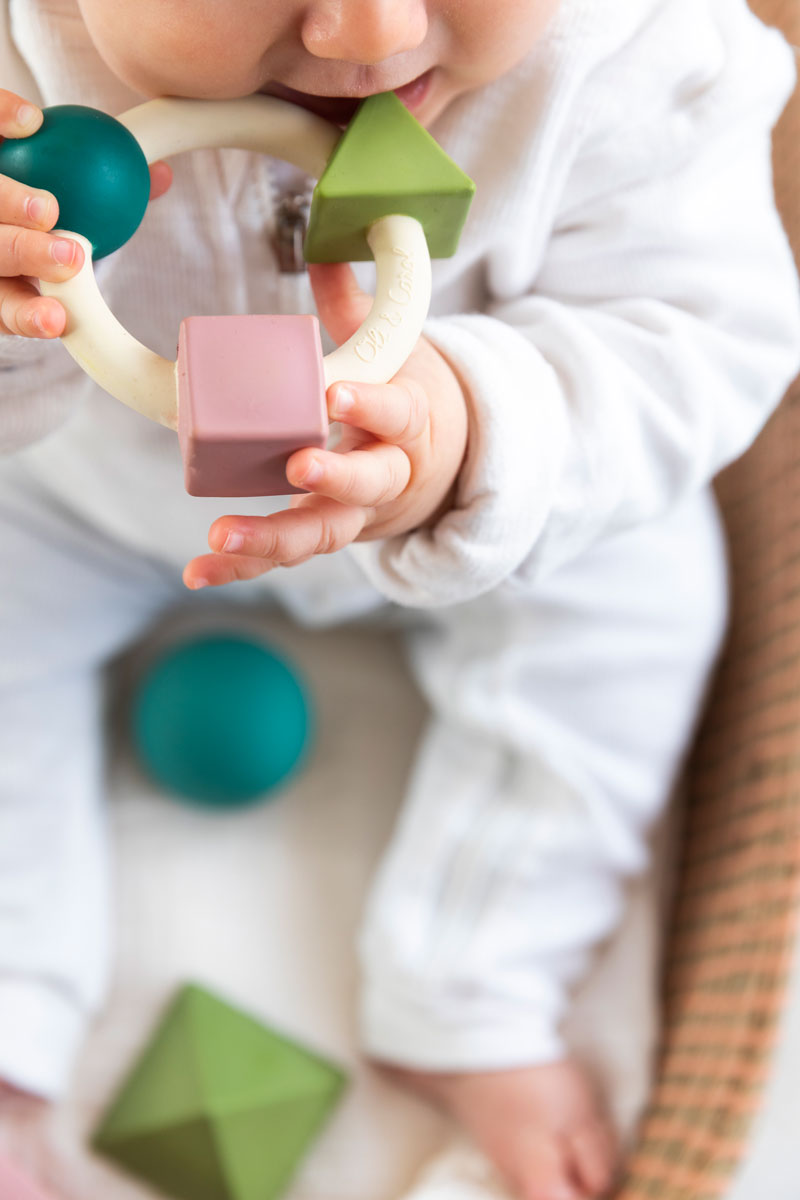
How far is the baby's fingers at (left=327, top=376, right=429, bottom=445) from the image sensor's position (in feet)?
1.17

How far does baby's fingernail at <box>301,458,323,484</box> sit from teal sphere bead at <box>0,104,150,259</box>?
0.13m

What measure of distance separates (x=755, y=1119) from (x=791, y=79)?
1.76 feet

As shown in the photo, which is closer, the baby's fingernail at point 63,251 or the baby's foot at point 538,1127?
the baby's fingernail at point 63,251

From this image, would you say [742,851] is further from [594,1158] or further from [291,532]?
[291,532]

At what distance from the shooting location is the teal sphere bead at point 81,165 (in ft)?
1.24

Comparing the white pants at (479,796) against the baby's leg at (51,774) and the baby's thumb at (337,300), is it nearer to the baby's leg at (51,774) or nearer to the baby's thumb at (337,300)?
the baby's leg at (51,774)

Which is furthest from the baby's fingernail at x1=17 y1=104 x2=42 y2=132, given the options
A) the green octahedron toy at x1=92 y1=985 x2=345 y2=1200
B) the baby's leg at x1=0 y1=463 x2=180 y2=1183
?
the green octahedron toy at x1=92 y1=985 x2=345 y2=1200

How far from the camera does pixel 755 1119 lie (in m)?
0.62

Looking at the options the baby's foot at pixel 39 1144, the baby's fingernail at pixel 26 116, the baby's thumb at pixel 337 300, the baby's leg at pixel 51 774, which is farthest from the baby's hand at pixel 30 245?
the baby's foot at pixel 39 1144

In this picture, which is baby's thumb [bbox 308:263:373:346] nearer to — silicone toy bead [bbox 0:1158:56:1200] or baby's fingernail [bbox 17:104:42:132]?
baby's fingernail [bbox 17:104:42:132]

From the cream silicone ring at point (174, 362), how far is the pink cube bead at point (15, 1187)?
42cm

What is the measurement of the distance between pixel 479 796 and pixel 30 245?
496 mm

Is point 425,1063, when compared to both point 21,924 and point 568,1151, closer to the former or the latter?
point 568,1151

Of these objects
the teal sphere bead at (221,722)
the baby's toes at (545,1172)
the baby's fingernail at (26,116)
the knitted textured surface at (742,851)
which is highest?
the baby's fingernail at (26,116)
